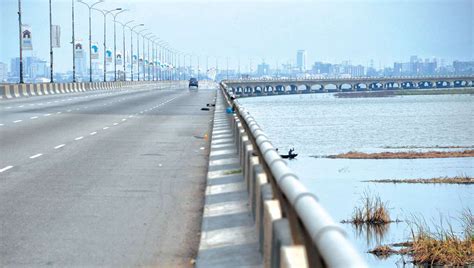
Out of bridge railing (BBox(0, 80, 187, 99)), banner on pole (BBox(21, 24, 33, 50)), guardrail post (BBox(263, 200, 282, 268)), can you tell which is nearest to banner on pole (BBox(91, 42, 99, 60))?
bridge railing (BBox(0, 80, 187, 99))

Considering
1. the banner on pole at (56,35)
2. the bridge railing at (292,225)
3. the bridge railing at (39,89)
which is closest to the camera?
the bridge railing at (292,225)

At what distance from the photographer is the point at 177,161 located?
2342 cm

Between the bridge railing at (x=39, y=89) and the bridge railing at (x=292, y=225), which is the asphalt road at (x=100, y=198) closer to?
the bridge railing at (x=292, y=225)

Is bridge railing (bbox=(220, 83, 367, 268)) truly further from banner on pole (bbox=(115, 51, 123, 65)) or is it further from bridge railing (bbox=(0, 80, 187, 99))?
banner on pole (bbox=(115, 51, 123, 65))

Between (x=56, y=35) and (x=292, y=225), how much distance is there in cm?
9964

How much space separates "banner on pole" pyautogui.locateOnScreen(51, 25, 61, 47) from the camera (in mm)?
104312

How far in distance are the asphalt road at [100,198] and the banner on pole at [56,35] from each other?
72.4 metres

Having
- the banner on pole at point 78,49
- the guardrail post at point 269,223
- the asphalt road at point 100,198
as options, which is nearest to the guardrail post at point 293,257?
the guardrail post at point 269,223

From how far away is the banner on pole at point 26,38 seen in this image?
86062 millimetres

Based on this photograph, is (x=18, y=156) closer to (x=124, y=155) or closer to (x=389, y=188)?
(x=124, y=155)

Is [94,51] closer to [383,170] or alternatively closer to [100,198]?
[383,170]

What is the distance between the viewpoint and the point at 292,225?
774cm

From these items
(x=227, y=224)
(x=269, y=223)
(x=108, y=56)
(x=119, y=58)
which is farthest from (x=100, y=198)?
(x=119, y=58)

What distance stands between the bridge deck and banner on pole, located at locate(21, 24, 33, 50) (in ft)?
222
